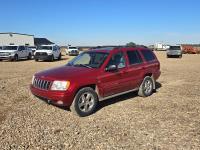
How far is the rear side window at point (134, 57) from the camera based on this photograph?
27.6 feet

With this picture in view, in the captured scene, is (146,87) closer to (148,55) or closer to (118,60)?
(148,55)

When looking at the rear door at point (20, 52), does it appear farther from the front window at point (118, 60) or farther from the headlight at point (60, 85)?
the headlight at point (60, 85)

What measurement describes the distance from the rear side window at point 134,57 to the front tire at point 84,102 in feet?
6.50

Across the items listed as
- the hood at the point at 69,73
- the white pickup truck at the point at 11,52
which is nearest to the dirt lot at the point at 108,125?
the hood at the point at 69,73

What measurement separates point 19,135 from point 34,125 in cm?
67

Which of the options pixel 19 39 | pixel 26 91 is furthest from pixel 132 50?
pixel 19 39

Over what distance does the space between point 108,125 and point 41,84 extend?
2152mm

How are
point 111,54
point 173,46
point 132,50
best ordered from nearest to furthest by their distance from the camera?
point 111,54 < point 132,50 < point 173,46

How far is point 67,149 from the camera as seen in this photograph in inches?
190

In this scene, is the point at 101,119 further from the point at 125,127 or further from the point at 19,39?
the point at 19,39

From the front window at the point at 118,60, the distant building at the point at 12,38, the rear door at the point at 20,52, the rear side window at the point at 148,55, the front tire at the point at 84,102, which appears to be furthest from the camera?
the distant building at the point at 12,38

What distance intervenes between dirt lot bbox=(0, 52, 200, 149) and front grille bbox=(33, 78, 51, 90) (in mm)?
731

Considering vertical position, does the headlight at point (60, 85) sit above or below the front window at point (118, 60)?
below

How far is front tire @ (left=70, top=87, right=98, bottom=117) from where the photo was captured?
6723 mm
